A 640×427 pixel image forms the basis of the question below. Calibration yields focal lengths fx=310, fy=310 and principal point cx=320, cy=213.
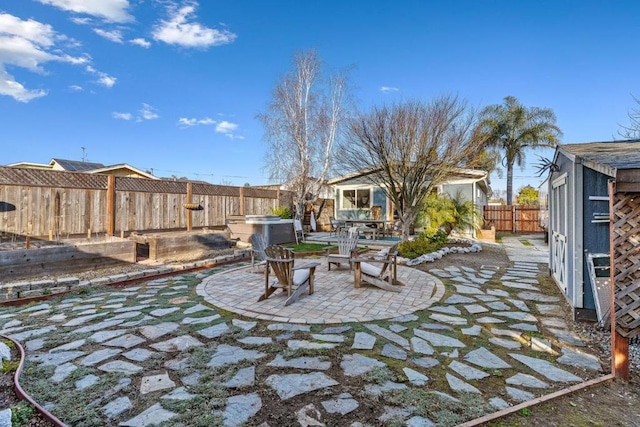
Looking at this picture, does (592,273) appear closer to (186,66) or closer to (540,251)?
(540,251)

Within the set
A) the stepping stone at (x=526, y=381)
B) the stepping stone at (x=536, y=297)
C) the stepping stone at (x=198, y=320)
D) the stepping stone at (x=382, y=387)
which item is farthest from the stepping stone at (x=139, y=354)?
the stepping stone at (x=536, y=297)

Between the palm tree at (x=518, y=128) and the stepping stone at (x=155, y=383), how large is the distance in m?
21.0

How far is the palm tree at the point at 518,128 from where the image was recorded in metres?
19.3

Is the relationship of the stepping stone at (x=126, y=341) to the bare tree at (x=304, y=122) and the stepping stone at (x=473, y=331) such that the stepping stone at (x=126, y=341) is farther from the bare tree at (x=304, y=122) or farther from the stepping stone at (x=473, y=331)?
the bare tree at (x=304, y=122)

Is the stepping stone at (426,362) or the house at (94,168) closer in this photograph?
the stepping stone at (426,362)

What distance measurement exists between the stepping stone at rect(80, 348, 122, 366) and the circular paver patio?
4.61 feet

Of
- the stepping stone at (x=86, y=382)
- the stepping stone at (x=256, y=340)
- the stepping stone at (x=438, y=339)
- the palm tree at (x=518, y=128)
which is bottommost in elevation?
the stepping stone at (x=438, y=339)

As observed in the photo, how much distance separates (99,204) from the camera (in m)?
7.72

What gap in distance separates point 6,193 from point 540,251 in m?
13.9

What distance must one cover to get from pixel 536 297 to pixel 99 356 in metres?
5.73

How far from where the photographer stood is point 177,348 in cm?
295

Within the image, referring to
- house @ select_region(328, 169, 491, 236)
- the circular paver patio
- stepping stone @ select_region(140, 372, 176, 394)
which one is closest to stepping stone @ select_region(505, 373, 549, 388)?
the circular paver patio

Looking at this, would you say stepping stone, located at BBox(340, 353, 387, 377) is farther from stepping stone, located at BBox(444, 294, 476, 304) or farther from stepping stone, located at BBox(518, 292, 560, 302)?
stepping stone, located at BBox(518, 292, 560, 302)

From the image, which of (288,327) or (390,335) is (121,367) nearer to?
(288,327)
